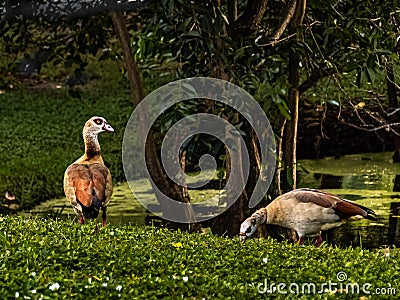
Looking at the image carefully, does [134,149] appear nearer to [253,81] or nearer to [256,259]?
[253,81]

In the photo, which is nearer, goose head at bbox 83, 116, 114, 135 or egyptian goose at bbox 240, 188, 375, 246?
egyptian goose at bbox 240, 188, 375, 246

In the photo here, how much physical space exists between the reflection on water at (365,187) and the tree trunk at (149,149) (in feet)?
4.07

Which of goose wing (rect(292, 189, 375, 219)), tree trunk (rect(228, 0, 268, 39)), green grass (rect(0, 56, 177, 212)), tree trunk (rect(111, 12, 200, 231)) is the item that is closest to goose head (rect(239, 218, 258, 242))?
goose wing (rect(292, 189, 375, 219))

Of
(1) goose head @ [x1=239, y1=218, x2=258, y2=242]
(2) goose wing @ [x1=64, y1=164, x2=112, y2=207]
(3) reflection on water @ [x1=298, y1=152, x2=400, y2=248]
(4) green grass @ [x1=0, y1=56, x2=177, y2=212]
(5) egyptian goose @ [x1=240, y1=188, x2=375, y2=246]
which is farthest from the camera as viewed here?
(4) green grass @ [x1=0, y1=56, x2=177, y2=212]

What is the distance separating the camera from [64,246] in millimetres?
5660

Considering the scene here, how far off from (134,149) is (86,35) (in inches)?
128

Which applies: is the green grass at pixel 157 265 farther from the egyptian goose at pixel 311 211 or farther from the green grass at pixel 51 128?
the green grass at pixel 51 128

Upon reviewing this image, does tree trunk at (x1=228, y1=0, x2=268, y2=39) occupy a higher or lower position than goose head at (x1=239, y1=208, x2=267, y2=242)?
higher

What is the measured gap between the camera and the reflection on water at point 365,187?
9.57 m

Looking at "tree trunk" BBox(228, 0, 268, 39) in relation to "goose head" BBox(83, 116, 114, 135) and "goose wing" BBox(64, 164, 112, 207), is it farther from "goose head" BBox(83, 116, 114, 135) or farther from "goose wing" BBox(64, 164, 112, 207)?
"goose wing" BBox(64, 164, 112, 207)

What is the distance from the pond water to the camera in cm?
966

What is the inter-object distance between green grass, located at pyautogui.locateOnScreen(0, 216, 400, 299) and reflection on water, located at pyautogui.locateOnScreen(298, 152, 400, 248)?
8.95 ft

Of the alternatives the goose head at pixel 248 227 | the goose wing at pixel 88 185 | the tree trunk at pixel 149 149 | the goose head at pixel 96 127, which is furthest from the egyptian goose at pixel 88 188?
the tree trunk at pixel 149 149

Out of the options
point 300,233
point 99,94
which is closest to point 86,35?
point 300,233
